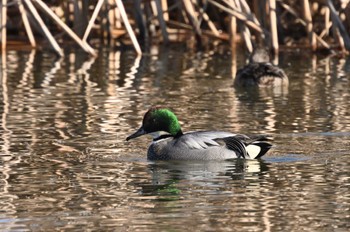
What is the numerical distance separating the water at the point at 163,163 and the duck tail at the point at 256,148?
2.4 inches

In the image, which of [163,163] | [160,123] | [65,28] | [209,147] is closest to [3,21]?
[65,28]

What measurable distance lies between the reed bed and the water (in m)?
0.70

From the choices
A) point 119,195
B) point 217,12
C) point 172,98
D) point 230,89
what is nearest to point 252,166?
point 119,195

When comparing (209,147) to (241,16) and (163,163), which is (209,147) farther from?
(241,16)

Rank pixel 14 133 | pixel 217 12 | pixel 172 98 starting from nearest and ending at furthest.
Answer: pixel 14 133, pixel 172 98, pixel 217 12

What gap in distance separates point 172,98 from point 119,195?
5426 mm

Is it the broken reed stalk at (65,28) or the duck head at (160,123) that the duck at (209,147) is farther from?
the broken reed stalk at (65,28)

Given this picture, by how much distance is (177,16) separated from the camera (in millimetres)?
19438

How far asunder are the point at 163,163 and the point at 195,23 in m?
9.10

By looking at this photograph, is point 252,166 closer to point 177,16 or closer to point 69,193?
point 69,193

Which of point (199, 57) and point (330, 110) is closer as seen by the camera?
point (330, 110)

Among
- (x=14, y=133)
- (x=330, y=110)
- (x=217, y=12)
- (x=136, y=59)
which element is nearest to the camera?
(x=14, y=133)

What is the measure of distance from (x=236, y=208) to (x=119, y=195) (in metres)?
0.89

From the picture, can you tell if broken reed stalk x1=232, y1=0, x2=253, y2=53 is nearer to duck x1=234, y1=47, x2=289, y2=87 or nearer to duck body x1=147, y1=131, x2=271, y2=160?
duck x1=234, y1=47, x2=289, y2=87
